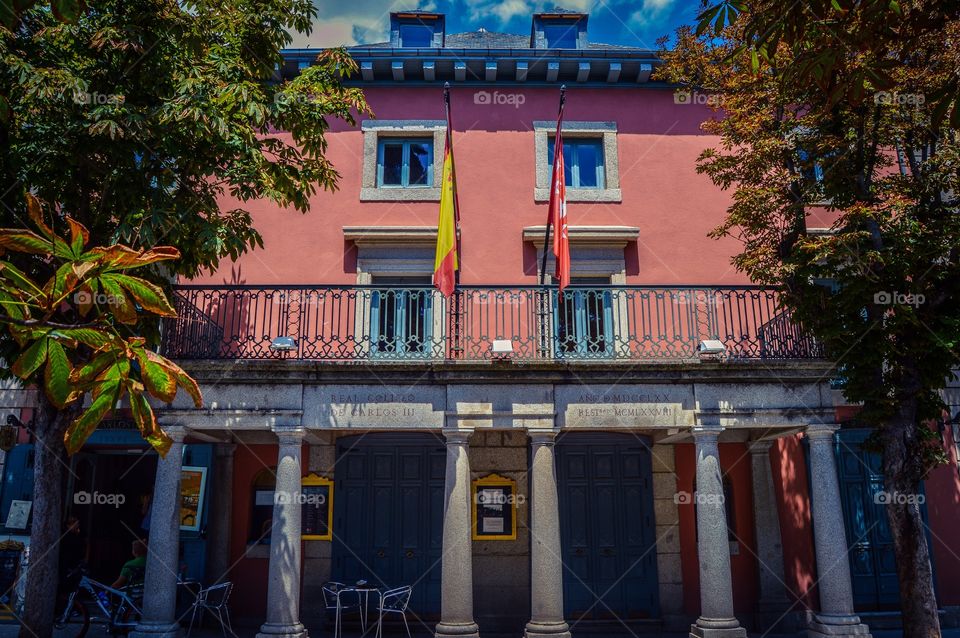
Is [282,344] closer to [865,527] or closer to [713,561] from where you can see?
[713,561]

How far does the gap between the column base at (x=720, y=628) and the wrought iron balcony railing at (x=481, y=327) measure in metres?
3.69

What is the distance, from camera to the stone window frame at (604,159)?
14266 millimetres

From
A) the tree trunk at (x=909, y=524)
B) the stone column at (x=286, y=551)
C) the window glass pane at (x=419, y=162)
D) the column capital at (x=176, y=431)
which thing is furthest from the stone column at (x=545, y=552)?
the window glass pane at (x=419, y=162)

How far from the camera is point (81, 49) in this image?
915 centimetres

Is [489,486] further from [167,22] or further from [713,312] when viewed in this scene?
[167,22]

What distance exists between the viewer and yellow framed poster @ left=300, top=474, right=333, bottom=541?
1287 centimetres

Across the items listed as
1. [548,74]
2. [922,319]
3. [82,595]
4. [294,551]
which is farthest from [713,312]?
[82,595]

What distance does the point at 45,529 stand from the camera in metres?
9.34

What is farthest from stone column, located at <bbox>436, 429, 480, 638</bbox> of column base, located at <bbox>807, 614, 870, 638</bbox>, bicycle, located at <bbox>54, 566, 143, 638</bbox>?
column base, located at <bbox>807, 614, 870, 638</bbox>

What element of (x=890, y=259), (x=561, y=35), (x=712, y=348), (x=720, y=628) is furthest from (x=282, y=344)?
(x=561, y=35)

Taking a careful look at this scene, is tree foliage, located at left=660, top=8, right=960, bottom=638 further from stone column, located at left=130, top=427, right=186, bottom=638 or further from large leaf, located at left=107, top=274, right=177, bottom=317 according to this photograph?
stone column, located at left=130, top=427, right=186, bottom=638

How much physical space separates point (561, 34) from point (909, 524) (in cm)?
1119

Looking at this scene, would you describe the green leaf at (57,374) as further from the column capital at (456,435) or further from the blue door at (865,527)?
the blue door at (865,527)

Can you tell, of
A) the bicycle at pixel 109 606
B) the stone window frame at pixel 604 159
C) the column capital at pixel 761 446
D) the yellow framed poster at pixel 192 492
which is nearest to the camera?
the bicycle at pixel 109 606
